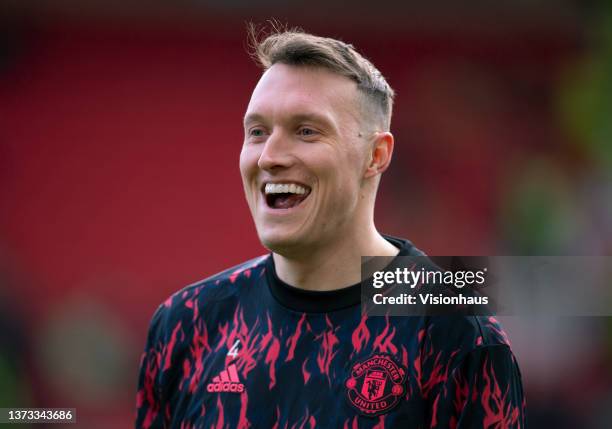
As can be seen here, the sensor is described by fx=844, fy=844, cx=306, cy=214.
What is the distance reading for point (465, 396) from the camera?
228 cm

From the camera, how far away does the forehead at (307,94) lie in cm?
250

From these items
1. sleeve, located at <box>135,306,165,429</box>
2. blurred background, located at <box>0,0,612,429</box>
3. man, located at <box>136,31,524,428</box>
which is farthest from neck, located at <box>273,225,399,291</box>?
blurred background, located at <box>0,0,612,429</box>

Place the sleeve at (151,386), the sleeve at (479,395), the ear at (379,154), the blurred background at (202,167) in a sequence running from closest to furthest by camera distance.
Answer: the sleeve at (479,395), the ear at (379,154), the sleeve at (151,386), the blurred background at (202,167)

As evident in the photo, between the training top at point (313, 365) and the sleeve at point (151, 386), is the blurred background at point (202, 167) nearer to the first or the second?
the sleeve at point (151, 386)

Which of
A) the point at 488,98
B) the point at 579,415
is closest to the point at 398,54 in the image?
the point at 488,98

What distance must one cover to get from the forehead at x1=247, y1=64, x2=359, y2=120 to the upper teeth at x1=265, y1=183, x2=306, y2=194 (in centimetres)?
21

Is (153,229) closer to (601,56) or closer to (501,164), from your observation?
(501,164)

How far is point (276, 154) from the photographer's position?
97.3 inches

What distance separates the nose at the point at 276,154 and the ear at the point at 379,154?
→ 0.27 metres

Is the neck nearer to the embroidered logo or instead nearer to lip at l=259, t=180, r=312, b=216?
lip at l=259, t=180, r=312, b=216

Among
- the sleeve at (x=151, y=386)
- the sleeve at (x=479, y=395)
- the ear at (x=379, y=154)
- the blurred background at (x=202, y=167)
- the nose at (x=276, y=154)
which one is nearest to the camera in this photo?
the sleeve at (x=479, y=395)

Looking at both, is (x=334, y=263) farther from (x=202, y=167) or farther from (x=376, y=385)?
(x=202, y=167)

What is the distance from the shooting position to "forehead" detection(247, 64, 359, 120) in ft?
8.19

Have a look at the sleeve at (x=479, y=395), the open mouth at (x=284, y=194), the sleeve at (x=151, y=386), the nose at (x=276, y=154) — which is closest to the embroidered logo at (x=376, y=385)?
the sleeve at (x=479, y=395)
